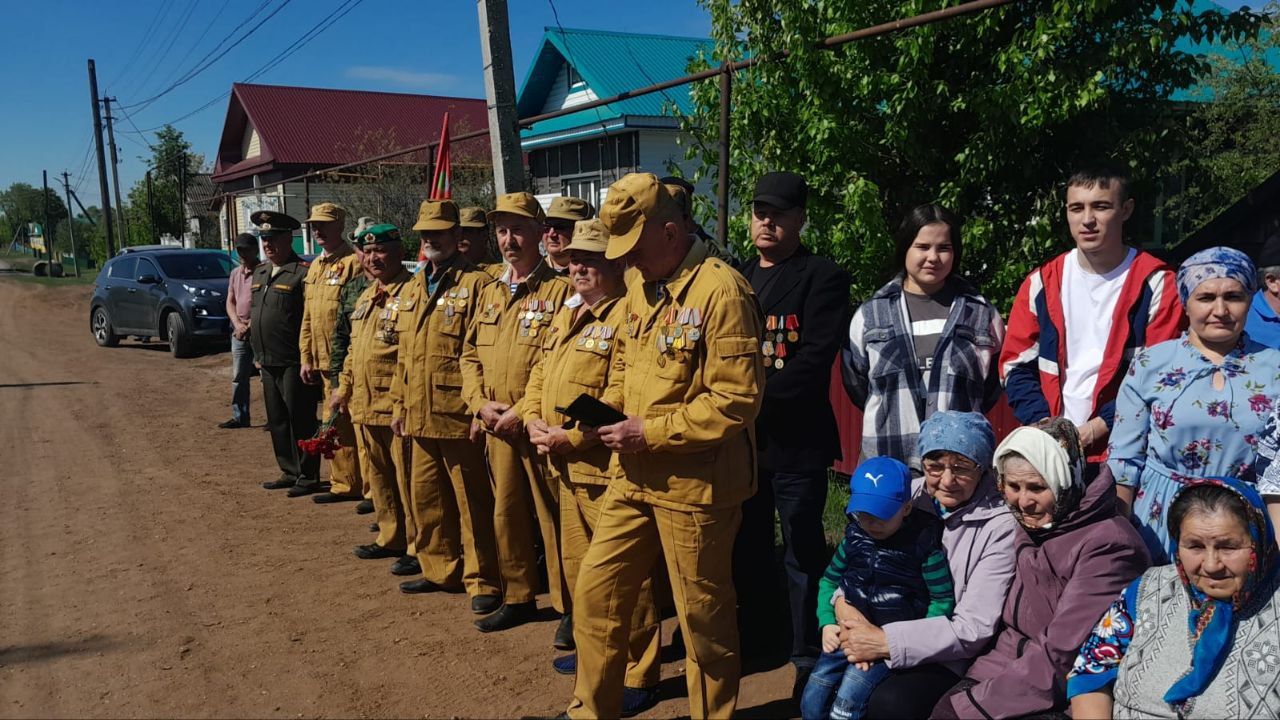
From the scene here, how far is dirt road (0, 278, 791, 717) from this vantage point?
399 cm

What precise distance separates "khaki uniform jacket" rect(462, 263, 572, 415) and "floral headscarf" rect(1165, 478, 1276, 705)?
2867 mm

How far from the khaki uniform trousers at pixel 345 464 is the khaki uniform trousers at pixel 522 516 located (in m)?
2.74

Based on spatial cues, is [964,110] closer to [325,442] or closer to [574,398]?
[574,398]

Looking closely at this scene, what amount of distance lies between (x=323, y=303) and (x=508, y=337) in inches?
111

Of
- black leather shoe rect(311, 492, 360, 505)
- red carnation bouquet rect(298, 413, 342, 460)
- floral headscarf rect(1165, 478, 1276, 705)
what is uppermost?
floral headscarf rect(1165, 478, 1276, 705)

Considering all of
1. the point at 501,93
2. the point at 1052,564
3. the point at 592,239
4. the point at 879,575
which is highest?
the point at 501,93

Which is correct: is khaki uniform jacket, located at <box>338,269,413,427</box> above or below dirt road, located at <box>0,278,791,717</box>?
above

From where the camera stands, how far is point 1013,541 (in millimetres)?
3043

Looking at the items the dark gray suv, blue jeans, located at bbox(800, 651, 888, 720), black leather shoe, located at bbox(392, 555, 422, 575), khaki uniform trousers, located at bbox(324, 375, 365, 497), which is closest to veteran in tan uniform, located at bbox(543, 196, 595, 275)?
black leather shoe, located at bbox(392, 555, 422, 575)

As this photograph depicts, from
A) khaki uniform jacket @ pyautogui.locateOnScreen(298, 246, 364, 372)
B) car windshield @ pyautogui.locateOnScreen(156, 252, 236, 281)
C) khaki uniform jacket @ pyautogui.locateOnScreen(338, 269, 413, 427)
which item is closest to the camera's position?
khaki uniform jacket @ pyautogui.locateOnScreen(338, 269, 413, 427)

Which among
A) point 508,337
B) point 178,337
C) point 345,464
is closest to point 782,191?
point 508,337

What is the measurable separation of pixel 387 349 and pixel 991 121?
4.19 m

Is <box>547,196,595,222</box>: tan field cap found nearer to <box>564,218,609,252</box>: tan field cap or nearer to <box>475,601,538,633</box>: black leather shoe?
<box>564,218,609,252</box>: tan field cap

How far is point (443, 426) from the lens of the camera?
16.4 ft
